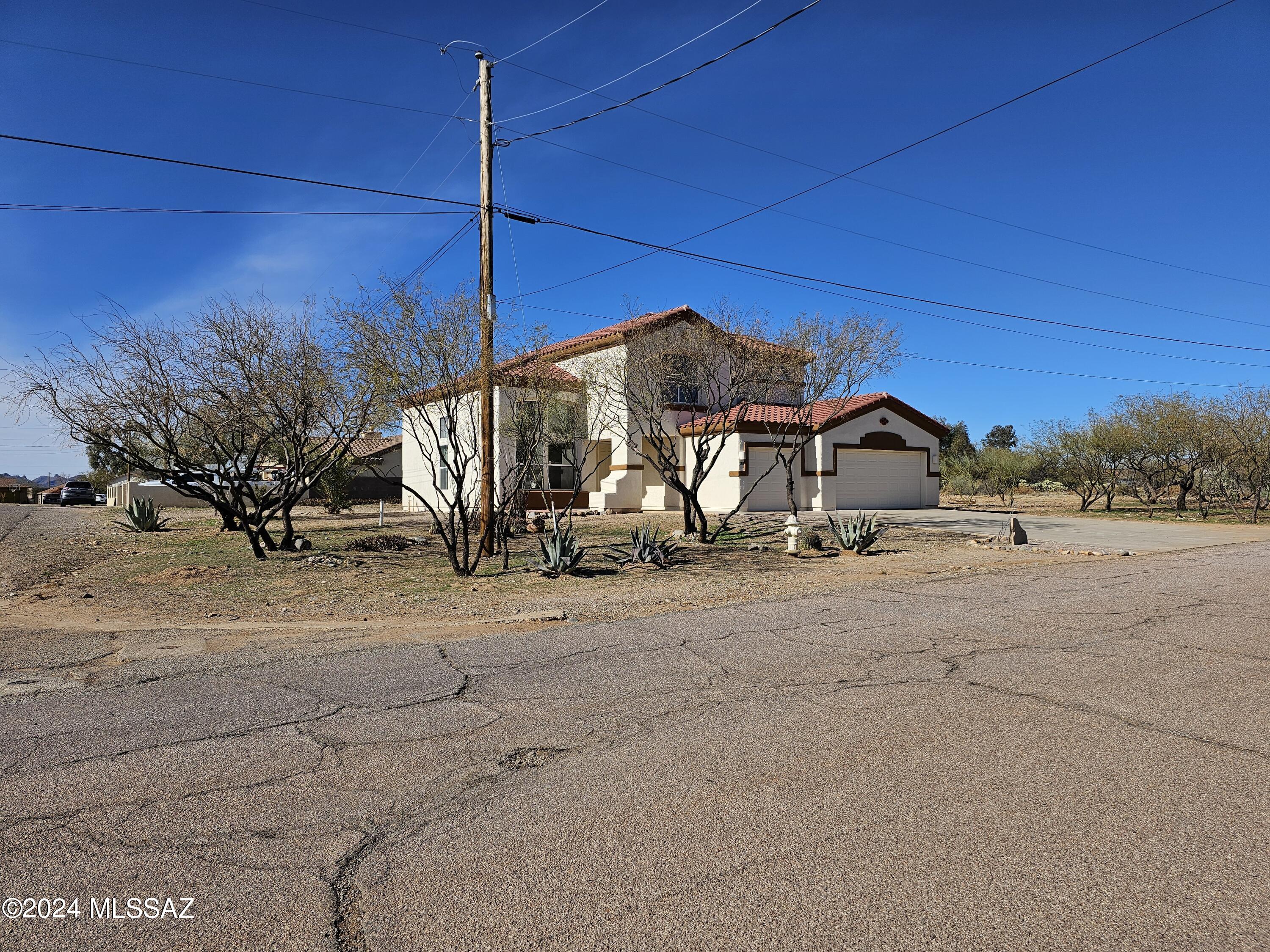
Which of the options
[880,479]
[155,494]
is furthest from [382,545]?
[155,494]

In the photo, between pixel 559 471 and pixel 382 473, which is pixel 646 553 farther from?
pixel 382 473

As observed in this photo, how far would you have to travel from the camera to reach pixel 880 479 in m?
32.4

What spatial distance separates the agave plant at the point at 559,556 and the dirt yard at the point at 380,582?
11.4 inches

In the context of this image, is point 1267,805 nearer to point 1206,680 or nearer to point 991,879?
point 991,879

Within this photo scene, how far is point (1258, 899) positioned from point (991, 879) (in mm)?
938

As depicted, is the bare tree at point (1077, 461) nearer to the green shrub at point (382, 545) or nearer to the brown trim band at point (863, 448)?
the brown trim band at point (863, 448)

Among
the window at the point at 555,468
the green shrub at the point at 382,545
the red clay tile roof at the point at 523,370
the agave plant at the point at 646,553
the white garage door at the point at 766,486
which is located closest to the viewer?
the agave plant at the point at 646,553

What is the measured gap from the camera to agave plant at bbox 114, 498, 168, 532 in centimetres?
2327

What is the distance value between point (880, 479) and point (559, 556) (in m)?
21.9

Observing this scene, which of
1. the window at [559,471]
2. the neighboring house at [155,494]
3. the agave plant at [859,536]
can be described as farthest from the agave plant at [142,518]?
the agave plant at [859,536]

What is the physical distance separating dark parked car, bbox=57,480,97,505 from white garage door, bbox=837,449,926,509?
4785 centimetres

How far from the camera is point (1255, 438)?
29656 mm

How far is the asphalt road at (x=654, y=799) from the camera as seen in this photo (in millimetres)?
2920

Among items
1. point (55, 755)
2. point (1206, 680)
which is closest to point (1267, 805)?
point (1206, 680)
